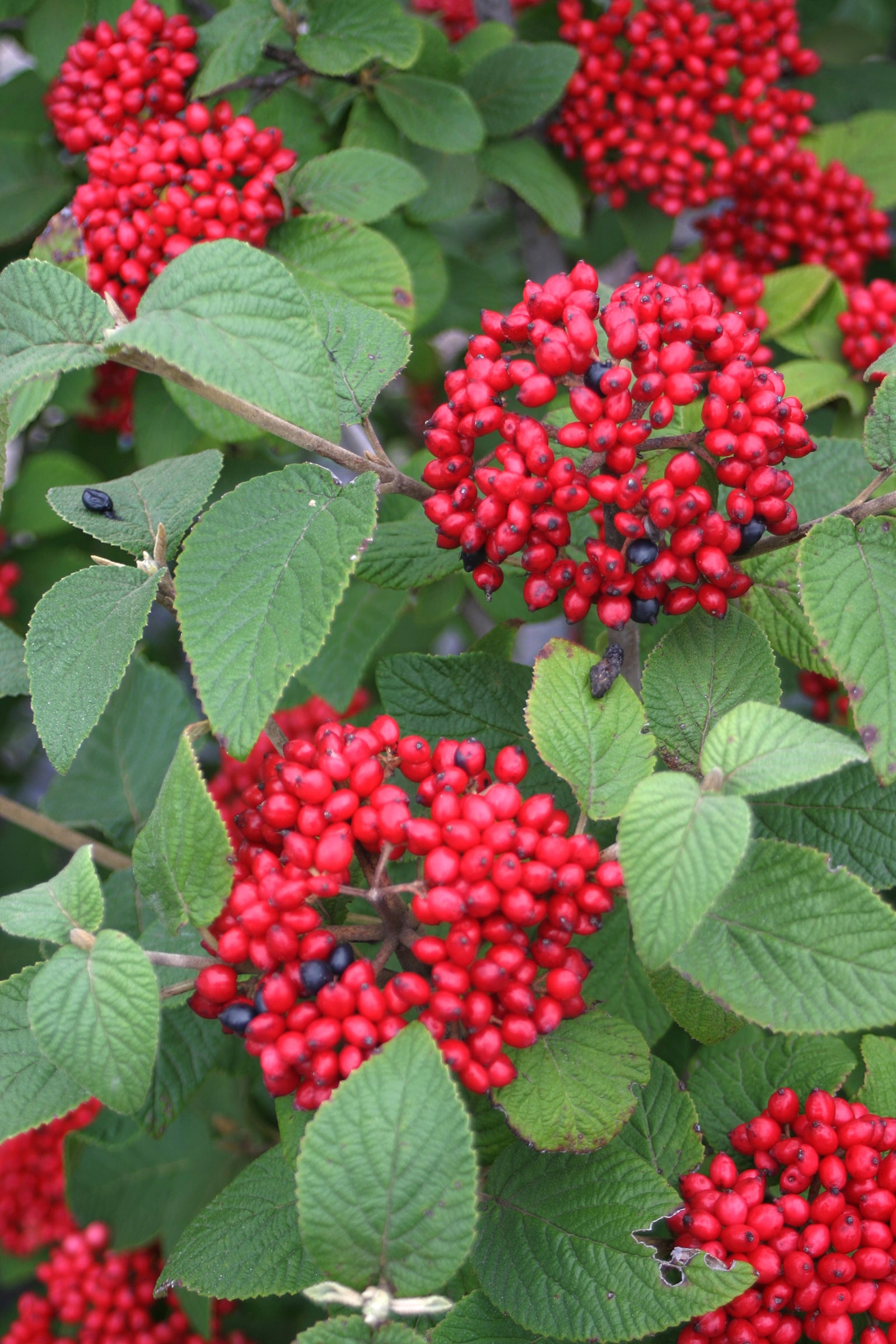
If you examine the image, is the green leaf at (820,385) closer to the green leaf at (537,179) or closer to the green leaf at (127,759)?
the green leaf at (537,179)

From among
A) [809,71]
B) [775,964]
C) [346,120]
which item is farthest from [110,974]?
[809,71]

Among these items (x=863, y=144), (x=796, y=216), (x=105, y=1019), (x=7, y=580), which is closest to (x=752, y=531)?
(x=105, y=1019)

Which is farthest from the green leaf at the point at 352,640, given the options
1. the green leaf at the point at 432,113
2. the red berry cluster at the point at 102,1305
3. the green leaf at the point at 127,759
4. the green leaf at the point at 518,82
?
the red berry cluster at the point at 102,1305

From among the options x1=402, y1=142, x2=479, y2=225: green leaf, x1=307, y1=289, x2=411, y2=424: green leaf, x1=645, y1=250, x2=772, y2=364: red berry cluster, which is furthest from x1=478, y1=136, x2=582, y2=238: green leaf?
x1=307, y1=289, x2=411, y2=424: green leaf

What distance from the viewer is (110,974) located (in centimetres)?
112

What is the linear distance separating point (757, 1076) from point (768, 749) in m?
0.59

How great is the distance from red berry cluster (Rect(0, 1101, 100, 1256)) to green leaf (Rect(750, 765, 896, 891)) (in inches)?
80.1

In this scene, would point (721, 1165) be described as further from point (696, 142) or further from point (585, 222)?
point (585, 222)

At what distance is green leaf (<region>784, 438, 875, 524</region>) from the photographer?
171 centimetres

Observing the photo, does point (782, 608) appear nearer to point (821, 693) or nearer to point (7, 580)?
point (821, 693)

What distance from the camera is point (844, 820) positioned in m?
1.40

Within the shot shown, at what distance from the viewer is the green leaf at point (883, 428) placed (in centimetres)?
131

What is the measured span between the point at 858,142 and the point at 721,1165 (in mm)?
2502

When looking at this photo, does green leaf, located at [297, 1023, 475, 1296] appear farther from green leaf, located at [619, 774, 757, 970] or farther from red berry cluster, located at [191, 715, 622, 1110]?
green leaf, located at [619, 774, 757, 970]
